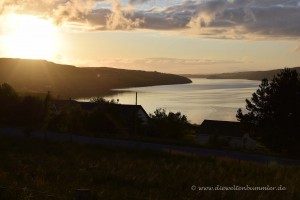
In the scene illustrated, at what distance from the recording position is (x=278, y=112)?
39.9 metres

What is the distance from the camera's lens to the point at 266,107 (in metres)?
40.7

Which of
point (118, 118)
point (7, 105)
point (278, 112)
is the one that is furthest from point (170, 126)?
point (278, 112)

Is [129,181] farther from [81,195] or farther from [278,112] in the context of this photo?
[278,112]

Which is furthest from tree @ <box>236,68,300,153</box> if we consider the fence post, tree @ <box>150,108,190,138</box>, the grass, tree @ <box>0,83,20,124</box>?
the fence post

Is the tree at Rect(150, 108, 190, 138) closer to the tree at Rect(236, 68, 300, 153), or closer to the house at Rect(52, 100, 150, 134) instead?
the house at Rect(52, 100, 150, 134)

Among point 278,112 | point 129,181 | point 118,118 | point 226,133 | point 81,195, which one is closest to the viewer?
point 81,195

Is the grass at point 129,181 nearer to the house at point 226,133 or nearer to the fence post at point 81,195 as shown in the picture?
the fence post at point 81,195

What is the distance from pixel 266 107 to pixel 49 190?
31.6 meters

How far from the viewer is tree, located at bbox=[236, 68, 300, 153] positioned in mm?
37938

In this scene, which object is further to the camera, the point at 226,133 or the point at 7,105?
the point at 226,133

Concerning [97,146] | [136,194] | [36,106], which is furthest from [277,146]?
[36,106]

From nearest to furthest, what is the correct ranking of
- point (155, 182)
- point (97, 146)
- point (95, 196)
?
point (95, 196) < point (155, 182) < point (97, 146)

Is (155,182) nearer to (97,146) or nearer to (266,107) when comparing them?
(97,146)

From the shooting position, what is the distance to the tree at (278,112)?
124 feet
